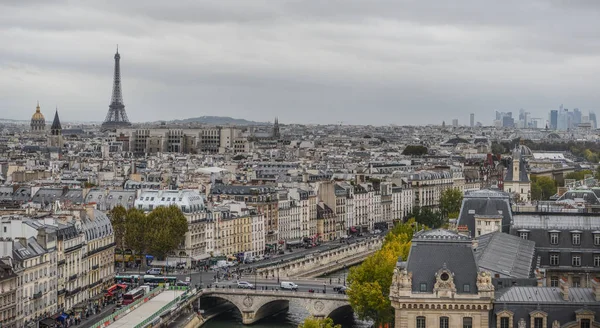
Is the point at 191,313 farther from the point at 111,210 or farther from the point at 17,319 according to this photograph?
the point at 111,210

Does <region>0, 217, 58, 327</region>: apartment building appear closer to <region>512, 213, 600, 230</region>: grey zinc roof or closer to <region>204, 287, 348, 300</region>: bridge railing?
<region>204, 287, 348, 300</region>: bridge railing

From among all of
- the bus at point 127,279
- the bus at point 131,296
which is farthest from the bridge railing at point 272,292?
the bus at point 127,279

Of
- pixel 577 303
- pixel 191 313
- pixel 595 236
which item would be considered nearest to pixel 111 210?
pixel 191 313

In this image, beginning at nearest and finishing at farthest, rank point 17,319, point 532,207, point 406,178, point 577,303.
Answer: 1. point 577,303
2. point 17,319
3. point 532,207
4. point 406,178

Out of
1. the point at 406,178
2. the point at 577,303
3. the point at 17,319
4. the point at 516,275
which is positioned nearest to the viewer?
the point at 577,303

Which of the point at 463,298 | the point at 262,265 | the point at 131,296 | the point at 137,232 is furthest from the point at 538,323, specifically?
the point at 262,265

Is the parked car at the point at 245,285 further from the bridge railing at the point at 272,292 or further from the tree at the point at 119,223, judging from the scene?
the tree at the point at 119,223

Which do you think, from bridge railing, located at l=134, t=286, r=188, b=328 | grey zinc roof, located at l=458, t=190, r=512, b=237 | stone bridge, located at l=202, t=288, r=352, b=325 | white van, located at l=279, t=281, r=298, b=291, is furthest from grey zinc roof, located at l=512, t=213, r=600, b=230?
bridge railing, located at l=134, t=286, r=188, b=328
